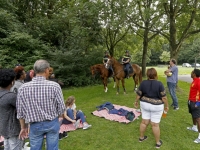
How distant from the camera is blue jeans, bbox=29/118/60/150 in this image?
200cm

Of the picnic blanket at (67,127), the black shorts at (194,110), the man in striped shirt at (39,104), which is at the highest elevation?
the man in striped shirt at (39,104)

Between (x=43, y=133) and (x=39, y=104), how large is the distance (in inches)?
17.3

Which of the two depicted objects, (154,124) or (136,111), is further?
(136,111)

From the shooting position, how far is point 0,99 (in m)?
2.08

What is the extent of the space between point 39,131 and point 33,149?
313mm

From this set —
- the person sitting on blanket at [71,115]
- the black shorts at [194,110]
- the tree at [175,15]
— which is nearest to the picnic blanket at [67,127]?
the person sitting on blanket at [71,115]

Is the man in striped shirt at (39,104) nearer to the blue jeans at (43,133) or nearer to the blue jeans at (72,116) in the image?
the blue jeans at (43,133)

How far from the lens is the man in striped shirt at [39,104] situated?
76.2 inches

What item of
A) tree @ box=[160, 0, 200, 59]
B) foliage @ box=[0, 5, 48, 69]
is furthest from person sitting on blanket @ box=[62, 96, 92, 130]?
tree @ box=[160, 0, 200, 59]

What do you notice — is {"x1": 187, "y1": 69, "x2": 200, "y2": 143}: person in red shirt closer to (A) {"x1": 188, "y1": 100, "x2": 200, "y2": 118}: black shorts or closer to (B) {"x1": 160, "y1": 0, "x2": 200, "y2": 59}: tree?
(A) {"x1": 188, "y1": 100, "x2": 200, "y2": 118}: black shorts

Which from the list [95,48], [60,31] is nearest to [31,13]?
[60,31]

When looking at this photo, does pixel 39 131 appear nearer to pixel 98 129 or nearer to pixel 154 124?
pixel 154 124

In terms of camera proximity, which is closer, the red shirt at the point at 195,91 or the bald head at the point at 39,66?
the bald head at the point at 39,66

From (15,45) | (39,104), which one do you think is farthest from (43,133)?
(15,45)
